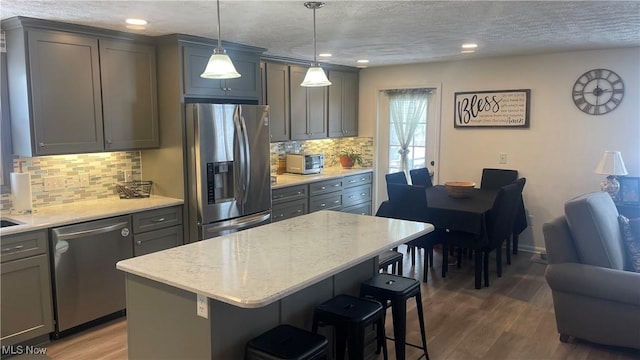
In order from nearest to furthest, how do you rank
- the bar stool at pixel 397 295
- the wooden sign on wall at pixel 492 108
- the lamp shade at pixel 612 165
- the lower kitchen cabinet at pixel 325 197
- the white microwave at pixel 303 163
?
the bar stool at pixel 397 295, the lamp shade at pixel 612 165, the lower kitchen cabinet at pixel 325 197, the wooden sign on wall at pixel 492 108, the white microwave at pixel 303 163

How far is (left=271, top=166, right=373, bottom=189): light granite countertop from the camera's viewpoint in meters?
5.37

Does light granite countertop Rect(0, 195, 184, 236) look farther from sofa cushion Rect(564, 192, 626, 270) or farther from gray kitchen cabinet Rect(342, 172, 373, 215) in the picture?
sofa cushion Rect(564, 192, 626, 270)

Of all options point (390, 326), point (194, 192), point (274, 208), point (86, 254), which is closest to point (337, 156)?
point (274, 208)

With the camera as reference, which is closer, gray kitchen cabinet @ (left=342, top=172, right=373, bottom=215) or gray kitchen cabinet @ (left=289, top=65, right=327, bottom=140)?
gray kitchen cabinet @ (left=289, top=65, right=327, bottom=140)

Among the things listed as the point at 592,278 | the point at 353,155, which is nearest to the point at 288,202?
the point at 353,155

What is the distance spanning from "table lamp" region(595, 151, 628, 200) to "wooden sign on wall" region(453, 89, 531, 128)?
0.97 metres

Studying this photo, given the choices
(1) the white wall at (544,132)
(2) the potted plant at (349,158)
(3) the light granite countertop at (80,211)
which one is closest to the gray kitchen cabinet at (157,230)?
(3) the light granite countertop at (80,211)

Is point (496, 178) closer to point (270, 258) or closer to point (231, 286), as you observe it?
point (270, 258)

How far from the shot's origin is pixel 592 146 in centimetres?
521

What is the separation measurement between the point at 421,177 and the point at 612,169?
1.93m

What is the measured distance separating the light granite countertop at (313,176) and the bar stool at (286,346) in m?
2.96

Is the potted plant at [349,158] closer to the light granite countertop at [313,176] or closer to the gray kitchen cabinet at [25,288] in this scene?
the light granite countertop at [313,176]

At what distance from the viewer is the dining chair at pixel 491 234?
446 centimetres

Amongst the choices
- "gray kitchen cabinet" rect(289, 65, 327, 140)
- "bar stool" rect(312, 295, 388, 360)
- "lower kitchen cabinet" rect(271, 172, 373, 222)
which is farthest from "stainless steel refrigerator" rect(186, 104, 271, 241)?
"bar stool" rect(312, 295, 388, 360)
